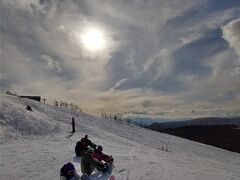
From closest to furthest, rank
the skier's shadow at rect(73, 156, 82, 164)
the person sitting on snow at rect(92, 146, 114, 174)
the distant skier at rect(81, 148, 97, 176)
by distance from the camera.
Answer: the distant skier at rect(81, 148, 97, 176)
the person sitting on snow at rect(92, 146, 114, 174)
the skier's shadow at rect(73, 156, 82, 164)

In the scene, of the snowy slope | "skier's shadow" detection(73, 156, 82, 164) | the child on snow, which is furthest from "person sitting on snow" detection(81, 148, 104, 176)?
"skier's shadow" detection(73, 156, 82, 164)

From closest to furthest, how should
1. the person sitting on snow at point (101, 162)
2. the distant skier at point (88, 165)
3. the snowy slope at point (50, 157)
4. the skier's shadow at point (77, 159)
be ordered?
the distant skier at point (88, 165), the person sitting on snow at point (101, 162), the snowy slope at point (50, 157), the skier's shadow at point (77, 159)

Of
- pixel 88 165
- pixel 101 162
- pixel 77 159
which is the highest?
pixel 77 159

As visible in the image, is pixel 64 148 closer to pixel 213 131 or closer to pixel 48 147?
pixel 48 147

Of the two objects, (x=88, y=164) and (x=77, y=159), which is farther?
(x=77, y=159)

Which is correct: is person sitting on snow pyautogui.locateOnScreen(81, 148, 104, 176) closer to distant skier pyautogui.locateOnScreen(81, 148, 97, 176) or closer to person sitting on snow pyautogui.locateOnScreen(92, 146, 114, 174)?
distant skier pyautogui.locateOnScreen(81, 148, 97, 176)

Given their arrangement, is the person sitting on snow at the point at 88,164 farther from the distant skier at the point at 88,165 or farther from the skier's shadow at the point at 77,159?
the skier's shadow at the point at 77,159

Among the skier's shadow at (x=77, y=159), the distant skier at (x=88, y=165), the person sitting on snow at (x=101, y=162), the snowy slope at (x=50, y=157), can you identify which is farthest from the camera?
the skier's shadow at (x=77, y=159)

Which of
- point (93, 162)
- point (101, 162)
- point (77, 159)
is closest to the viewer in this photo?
point (93, 162)

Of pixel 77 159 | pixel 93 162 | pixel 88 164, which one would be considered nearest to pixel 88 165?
pixel 88 164

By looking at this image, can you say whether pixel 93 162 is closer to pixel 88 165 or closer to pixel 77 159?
pixel 88 165

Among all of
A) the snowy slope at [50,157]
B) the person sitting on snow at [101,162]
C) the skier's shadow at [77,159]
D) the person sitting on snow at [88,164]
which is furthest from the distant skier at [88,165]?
the skier's shadow at [77,159]

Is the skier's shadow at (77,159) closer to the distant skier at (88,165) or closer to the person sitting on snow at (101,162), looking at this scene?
the person sitting on snow at (101,162)

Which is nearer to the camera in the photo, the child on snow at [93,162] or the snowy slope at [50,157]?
the child on snow at [93,162]
